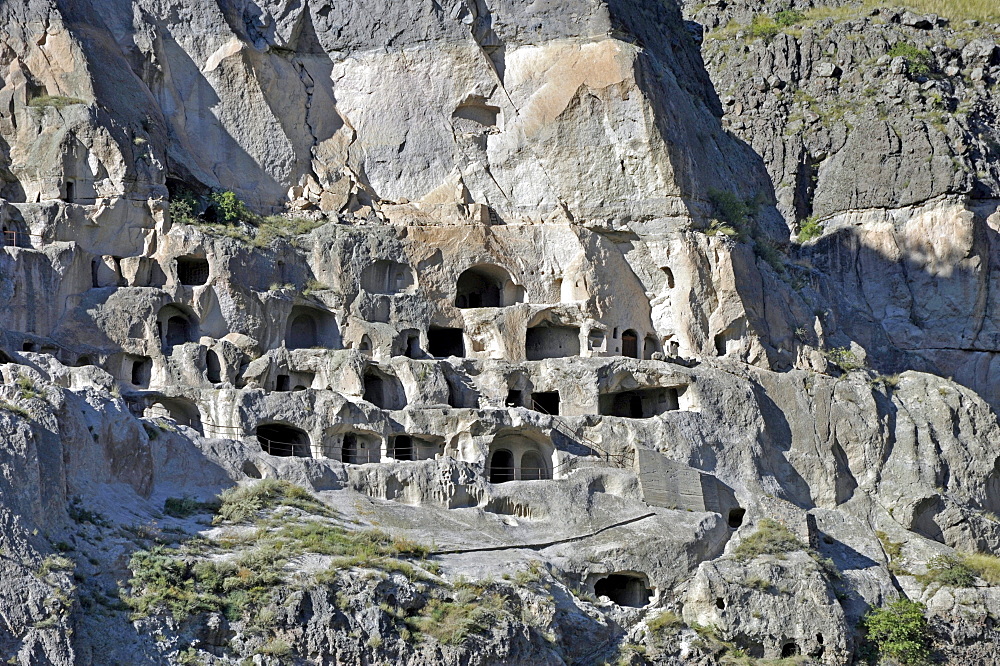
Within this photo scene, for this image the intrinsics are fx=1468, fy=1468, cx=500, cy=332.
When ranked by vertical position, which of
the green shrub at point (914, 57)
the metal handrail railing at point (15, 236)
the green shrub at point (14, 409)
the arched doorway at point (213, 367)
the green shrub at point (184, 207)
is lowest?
the green shrub at point (14, 409)

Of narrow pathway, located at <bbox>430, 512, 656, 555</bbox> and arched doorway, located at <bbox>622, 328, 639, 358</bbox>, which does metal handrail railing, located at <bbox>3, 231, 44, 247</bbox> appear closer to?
narrow pathway, located at <bbox>430, 512, 656, 555</bbox>

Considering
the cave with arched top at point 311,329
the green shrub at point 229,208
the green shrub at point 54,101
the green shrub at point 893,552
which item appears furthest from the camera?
the green shrub at point 229,208

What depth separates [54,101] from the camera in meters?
58.3

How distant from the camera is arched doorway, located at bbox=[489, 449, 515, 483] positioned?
52.0 meters

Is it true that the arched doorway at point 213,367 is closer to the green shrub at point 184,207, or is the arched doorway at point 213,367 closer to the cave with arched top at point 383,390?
the cave with arched top at point 383,390

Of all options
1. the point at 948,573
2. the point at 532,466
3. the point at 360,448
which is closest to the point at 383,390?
the point at 360,448

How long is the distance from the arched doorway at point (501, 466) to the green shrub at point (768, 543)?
8.80 m

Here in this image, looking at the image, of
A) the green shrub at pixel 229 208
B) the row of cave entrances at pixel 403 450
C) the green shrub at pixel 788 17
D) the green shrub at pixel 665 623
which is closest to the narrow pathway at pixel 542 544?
the green shrub at pixel 665 623

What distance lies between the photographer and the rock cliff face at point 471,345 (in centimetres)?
4000

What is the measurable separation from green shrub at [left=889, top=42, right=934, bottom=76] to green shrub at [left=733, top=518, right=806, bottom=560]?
38098 mm

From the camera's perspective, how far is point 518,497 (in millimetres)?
47188

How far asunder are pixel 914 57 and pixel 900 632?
42.0 metres

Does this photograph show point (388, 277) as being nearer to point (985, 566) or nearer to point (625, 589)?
point (625, 589)

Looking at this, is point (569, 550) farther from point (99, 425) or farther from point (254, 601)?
point (99, 425)
